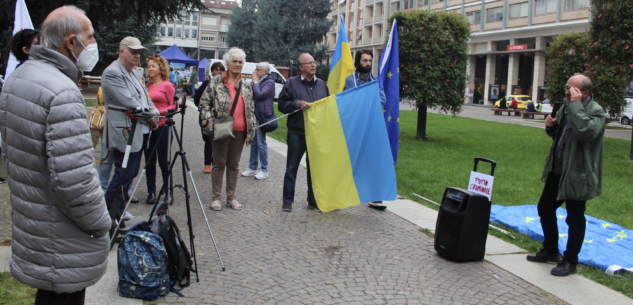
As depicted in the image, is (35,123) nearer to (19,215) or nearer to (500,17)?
(19,215)

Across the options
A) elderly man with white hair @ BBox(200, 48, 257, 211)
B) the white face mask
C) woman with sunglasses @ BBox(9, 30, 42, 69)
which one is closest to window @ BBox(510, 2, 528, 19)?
elderly man with white hair @ BBox(200, 48, 257, 211)

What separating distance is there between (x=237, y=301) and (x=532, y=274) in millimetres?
2668

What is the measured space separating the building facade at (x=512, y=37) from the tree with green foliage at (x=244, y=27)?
62.3ft

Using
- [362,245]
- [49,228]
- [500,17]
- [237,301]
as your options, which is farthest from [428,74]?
[500,17]

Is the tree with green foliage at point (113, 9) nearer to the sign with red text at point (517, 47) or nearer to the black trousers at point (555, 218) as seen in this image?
the black trousers at point (555, 218)

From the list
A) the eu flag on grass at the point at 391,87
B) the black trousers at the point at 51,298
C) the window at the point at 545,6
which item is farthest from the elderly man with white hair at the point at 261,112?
the window at the point at 545,6

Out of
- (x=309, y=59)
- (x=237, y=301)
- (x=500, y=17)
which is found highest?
(x=500, y=17)

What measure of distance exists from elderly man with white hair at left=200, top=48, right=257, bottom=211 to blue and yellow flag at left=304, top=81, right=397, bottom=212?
0.78 meters

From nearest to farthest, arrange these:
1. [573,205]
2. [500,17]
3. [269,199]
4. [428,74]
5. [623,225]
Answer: [573,205]
[623,225]
[269,199]
[428,74]
[500,17]

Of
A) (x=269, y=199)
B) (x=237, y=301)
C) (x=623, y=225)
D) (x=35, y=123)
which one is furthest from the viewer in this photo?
(x=269, y=199)

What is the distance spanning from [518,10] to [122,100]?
48.8 meters

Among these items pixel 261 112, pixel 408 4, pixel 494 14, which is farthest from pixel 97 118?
pixel 408 4

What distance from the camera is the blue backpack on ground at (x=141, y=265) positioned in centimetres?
369

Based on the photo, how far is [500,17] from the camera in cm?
4956
